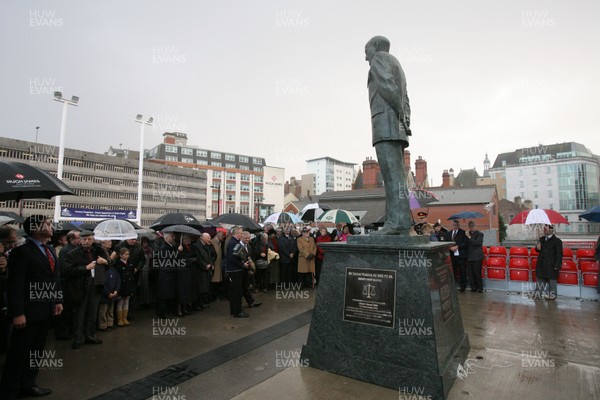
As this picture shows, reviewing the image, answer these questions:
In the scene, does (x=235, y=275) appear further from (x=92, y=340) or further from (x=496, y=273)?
(x=496, y=273)

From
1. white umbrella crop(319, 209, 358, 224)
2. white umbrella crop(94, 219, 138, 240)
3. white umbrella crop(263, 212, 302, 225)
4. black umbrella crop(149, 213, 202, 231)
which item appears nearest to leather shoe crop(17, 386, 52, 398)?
white umbrella crop(94, 219, 138, 240)

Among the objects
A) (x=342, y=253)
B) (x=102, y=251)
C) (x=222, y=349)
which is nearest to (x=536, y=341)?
(x=342, y=253)

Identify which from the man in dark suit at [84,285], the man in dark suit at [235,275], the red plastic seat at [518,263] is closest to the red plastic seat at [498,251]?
the red plastic seat at [518,263]

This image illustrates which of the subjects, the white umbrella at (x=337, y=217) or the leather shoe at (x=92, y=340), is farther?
the white umbrella at (x=337, y=217)

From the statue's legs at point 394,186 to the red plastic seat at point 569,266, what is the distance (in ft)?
26.0

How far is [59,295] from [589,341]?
845 cm

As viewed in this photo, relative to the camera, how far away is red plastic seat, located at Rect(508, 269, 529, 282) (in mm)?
10164

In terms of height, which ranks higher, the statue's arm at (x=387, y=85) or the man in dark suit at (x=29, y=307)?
the statue's arm at (x=387, y=85)

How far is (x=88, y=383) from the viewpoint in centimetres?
427

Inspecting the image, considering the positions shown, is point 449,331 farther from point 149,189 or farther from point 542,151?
point 542,151

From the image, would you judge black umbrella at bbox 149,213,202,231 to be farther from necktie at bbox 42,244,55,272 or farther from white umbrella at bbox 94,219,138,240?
necktie at bbox 42,244,55,272

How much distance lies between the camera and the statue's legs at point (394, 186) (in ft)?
15.7

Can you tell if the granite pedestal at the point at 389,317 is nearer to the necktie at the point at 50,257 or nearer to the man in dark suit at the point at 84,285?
the necktie at the point at 50,257

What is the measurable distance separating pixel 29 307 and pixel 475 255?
35.8ft
